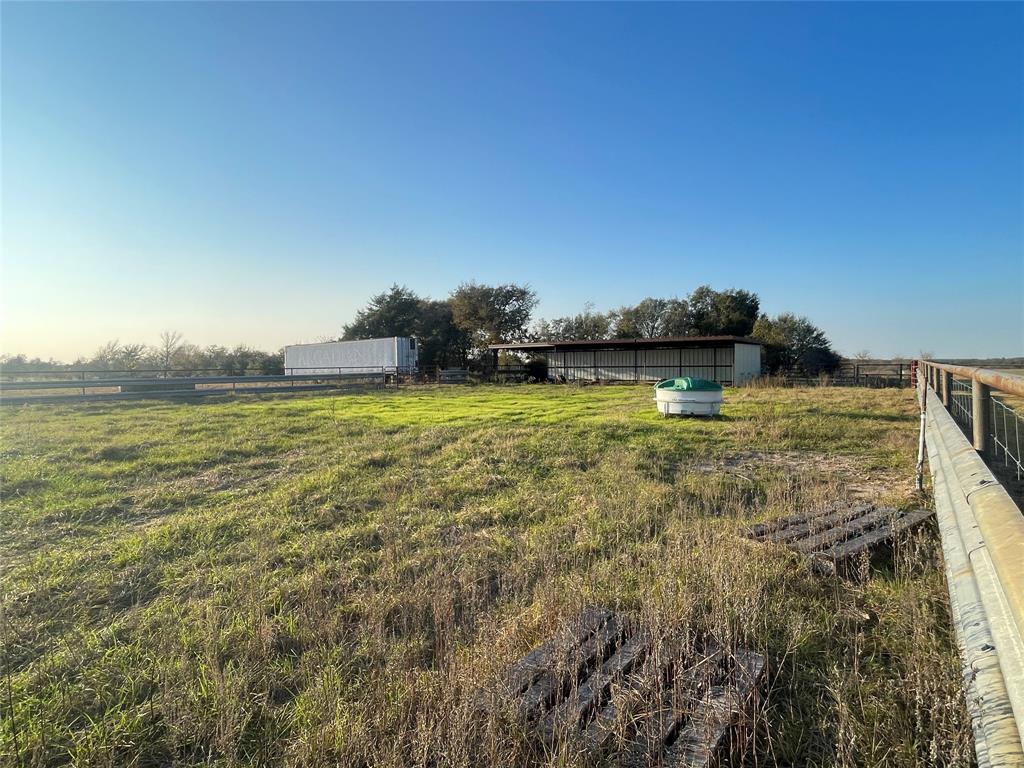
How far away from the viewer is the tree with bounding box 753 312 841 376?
34625mm

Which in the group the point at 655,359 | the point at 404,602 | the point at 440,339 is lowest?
the point at 404,602

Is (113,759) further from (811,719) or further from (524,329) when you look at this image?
(524,329)

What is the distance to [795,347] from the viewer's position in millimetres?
36219

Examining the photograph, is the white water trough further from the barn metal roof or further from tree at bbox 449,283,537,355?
tree at bbox 449,283,537,355

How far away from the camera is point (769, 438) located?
9.37 m

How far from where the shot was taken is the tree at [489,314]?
44719mm

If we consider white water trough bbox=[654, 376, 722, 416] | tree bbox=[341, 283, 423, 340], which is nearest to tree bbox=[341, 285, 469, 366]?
tree bbox=[341, 283, 423, 340]

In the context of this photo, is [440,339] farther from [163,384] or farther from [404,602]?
[404,602]

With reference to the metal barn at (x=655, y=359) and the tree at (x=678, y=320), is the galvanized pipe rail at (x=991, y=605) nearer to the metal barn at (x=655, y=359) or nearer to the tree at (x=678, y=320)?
the metal barn at (x=655, y=359)

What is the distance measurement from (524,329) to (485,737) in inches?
1773

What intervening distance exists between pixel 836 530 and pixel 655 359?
26.0 meters

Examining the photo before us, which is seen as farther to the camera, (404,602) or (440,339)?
(440,339)

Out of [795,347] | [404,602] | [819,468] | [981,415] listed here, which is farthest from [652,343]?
[404,602]

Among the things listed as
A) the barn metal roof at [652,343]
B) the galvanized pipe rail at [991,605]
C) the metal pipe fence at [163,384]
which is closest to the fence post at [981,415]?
the galvanized pipe rail at [991,605]
